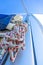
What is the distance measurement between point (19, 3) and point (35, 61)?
133cm

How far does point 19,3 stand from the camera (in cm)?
204

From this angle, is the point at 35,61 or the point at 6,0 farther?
the point at 6,0

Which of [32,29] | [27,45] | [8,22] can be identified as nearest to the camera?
[27,45]

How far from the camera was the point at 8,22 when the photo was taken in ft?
4.19

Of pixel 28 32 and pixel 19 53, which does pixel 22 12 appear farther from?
pixel 19 53

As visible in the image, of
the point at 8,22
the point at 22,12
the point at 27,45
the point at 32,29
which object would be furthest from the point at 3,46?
the point at 22,12

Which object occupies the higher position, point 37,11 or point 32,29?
point 37,11

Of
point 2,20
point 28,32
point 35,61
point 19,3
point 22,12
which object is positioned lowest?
point 35,61

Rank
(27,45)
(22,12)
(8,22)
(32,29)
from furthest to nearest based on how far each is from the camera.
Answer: (22,12)
(32,29)
(8,22)
(27,45)

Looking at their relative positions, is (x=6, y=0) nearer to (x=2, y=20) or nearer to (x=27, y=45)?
(x=2, y=20)

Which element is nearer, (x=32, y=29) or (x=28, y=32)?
(x=28, y=32)

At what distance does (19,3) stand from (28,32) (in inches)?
33.4

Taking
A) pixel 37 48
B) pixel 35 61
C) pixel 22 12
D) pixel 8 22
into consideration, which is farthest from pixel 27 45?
pixel 22 12

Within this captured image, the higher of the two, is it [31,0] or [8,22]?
[31,0]
